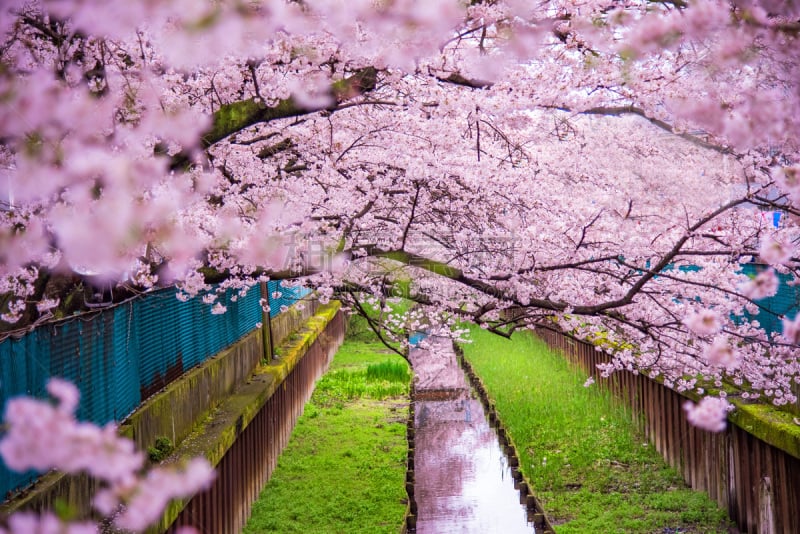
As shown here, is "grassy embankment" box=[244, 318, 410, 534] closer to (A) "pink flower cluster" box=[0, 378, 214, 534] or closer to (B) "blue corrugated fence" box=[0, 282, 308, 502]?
(B) "blue corrugated fence" box=[0, 282, 308, 502]

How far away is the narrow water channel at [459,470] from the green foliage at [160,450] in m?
4.22

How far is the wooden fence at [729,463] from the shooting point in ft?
26.2

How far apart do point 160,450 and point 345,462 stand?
6.11 meters

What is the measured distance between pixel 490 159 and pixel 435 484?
20.0ft

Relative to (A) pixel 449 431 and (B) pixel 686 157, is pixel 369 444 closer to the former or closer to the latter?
(A) pixel 449 431

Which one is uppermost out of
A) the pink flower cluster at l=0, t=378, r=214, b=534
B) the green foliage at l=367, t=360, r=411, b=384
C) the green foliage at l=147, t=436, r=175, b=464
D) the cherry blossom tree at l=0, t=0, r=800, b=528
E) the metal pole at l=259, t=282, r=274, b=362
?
the cherry blossom tree at l=0, t=0, r=800, b=528

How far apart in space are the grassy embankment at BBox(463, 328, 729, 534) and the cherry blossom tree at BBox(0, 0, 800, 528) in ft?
5.75

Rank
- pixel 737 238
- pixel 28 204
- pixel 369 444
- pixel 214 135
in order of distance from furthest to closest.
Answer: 1. pixel 369 444
2. pixel 737 238
3. pixel 214 135
4. pixel 28 204

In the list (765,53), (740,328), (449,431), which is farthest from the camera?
(449,431)

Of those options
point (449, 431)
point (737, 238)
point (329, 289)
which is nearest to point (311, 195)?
point (329, 289)

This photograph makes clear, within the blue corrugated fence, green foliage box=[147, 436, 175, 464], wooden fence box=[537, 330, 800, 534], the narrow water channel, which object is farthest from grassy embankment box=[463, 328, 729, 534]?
the blue corrugated fence

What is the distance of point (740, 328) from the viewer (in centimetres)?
881

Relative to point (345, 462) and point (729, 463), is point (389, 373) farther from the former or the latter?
point (729, 463)

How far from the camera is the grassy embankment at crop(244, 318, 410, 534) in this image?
980 centimetres
